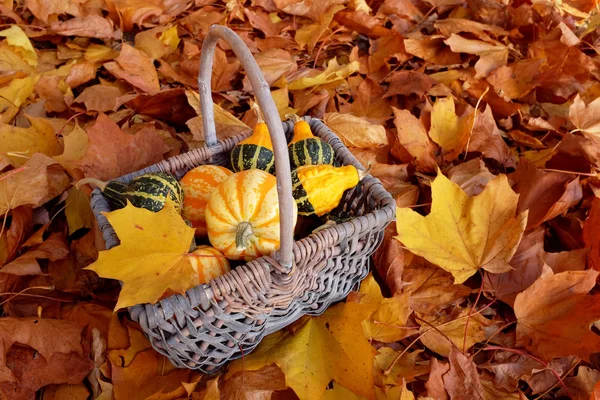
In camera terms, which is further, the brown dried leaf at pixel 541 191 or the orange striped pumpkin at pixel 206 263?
the brown dried leaf at pixel 541 191

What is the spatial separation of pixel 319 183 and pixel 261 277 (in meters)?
0.28

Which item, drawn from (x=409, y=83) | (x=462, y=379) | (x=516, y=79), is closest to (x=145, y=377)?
(x=462, y=379)

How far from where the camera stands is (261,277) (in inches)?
31.2

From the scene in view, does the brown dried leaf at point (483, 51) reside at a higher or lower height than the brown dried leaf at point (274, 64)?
higher

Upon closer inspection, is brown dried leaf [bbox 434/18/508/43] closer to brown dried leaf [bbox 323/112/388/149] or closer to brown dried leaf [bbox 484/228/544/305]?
brown dried leaf [bbox 323/112/388/149]

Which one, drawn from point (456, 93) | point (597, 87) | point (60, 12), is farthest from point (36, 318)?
point (597, 87)

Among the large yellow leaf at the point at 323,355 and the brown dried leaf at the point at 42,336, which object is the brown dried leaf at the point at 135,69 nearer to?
the brown dried leaf at the point at 42,336

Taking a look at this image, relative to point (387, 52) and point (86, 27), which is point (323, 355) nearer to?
point (387, 52)

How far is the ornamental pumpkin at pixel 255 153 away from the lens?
106cm

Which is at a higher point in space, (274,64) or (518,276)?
(274,64)

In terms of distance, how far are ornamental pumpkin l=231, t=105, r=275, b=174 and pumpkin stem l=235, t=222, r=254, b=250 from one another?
0.22 meters

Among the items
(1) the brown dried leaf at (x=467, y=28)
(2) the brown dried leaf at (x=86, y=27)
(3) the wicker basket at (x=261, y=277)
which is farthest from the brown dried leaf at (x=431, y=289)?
(2) the brown dried leaf at (x=86, y=27)

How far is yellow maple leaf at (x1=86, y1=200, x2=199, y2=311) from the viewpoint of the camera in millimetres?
804

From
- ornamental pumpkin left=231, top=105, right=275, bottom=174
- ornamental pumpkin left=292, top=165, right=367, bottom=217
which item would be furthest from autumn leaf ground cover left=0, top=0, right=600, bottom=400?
ornamental pumpkin left=231, top=105, right=275, bottom=174
